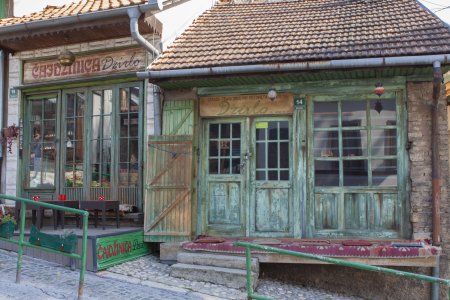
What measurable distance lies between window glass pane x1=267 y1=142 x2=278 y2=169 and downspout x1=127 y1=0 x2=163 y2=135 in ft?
6.31

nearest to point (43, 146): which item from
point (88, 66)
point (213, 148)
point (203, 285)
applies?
point (88, 66)

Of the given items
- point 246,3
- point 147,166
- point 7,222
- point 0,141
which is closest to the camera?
point 7,222

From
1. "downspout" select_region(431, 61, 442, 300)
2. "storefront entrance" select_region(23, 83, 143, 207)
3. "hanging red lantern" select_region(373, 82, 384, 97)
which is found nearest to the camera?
"downspout" select_region(431, 61, 442, 300)

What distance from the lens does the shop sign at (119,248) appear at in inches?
258

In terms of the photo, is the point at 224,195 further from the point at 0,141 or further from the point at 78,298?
the point at 0,141

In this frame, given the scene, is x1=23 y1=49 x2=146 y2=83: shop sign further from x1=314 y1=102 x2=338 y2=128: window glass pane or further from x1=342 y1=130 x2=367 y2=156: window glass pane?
x1=342 y1=130 x2=367 y2=156: window glass pane

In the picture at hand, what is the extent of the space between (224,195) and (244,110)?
148 centimetres

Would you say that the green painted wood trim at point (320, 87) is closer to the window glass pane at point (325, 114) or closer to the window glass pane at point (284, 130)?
the window glass pane at point (325, 114)

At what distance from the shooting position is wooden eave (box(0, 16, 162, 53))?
8102mm

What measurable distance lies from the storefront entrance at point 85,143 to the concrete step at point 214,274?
2.02 meters

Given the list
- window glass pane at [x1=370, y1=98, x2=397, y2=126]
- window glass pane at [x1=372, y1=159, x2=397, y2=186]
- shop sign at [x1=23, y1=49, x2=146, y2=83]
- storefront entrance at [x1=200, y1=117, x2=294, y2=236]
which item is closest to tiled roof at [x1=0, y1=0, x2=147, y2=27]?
shop sign at [x1=23, y1=49, x2=146, y2=83]

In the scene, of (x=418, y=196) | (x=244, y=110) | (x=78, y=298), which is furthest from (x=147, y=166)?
(x=418, y=196)

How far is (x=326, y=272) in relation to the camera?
7238 millimetres

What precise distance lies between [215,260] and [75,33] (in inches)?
190
